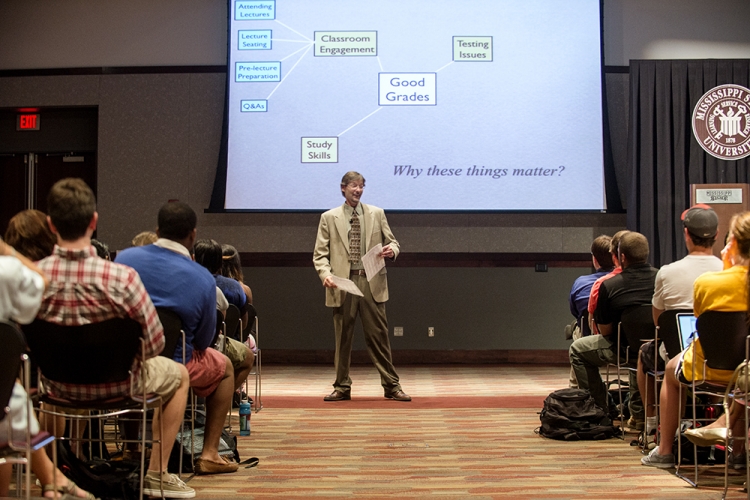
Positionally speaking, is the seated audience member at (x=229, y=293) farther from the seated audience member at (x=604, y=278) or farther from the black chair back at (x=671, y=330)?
the black chair back at (x=671, y=330)

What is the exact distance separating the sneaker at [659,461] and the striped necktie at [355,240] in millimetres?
2705

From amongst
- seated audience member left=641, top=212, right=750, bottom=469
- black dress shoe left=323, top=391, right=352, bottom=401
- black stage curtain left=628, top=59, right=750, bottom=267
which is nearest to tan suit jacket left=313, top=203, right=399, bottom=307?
black dress shoe left=323, top=391, right=352, bottom=401

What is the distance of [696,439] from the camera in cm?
319

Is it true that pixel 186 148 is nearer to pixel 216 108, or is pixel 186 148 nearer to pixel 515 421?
pixel 216 108

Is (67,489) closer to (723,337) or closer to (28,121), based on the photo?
(723,337)

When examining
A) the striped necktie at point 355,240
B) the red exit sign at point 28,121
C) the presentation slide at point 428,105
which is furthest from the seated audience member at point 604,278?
the red exit sign at point 28,121

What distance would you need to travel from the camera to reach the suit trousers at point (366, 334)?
584 cm

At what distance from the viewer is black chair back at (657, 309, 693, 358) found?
11.8 feet

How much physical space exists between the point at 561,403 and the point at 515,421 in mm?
535

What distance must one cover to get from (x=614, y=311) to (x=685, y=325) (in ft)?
2.59

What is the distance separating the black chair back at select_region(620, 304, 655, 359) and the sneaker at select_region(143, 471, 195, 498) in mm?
2346

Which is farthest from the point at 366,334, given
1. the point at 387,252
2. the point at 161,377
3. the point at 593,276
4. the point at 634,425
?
the point at 161,377

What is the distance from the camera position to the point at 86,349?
2.58m

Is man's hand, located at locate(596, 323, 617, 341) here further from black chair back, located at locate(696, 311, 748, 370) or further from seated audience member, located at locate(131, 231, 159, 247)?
seated audience member, located at locate(131, 231, 159, 247)
